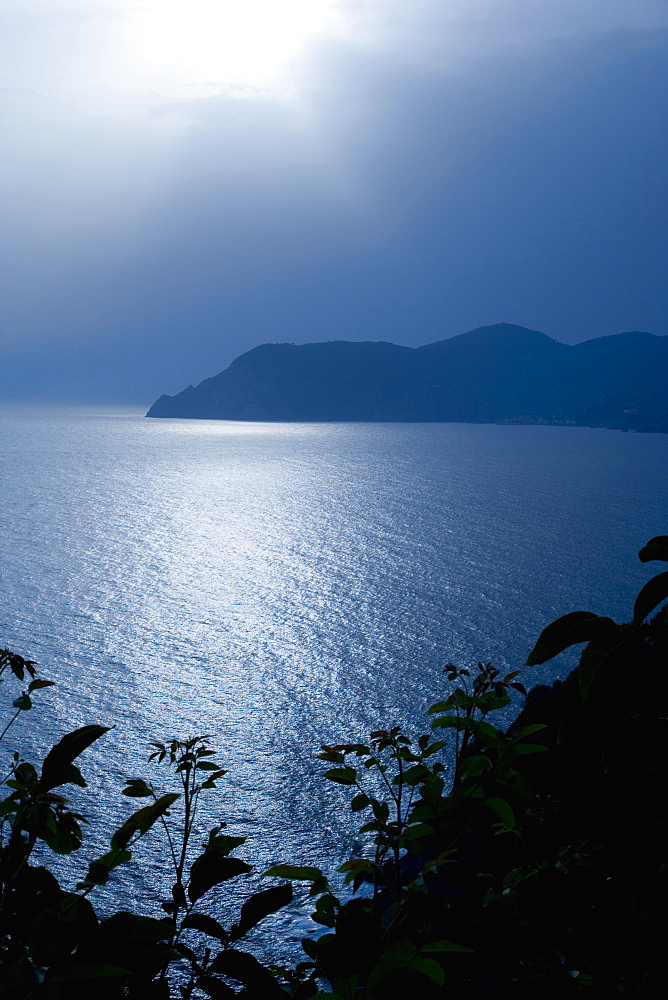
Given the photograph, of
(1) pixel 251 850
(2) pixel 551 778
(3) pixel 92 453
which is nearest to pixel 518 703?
(1) pixel 251 850

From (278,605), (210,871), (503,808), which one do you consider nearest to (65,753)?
(210,871)

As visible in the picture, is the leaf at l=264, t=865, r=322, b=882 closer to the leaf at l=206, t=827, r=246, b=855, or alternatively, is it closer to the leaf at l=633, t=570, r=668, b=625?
the leaf at l=206, t=827, r=246, b=855

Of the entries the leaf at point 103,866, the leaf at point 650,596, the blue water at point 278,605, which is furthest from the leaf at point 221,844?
the blue water at point 278,605

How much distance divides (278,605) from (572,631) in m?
34.0

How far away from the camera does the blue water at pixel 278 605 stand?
1920cm

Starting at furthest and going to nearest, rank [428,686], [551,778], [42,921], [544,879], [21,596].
→ [21,596] → [428,686] → [551,778] → [544,879] → [42,921]

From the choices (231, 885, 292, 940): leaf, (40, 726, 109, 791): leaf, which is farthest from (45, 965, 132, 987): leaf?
(231, 885, 292, 940): leaf

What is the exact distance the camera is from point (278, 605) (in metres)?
35.8

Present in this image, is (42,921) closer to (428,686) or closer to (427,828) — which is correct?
(427,828)

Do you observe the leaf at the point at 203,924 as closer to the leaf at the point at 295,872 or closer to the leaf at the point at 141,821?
the leaf at the point at 295,872

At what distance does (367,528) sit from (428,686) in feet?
106

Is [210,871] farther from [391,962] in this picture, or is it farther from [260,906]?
[391,962]

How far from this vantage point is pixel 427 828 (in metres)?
2.75

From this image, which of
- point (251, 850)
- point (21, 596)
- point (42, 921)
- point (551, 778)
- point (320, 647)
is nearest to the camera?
point (42, 921)
